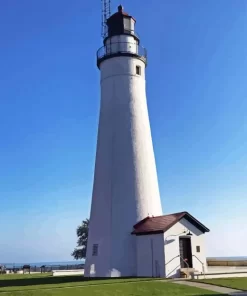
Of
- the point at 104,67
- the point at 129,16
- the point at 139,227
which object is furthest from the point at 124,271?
the point at 129,16

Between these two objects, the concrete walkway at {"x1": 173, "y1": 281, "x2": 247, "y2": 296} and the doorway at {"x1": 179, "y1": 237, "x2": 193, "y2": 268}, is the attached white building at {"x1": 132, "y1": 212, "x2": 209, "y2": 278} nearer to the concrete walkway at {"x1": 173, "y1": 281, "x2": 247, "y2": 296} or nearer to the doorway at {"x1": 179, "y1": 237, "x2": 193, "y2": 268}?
the doorway at {"x1": 179, "y1": 237, "x2": 193, "y2": 268}

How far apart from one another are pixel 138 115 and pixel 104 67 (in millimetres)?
4196

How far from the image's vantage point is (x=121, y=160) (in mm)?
24719

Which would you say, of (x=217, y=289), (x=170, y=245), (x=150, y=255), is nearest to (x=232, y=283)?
(x=217, y=289)

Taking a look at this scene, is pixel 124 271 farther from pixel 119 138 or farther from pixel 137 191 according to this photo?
pixel 119 138

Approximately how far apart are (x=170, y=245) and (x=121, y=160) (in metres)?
6.03

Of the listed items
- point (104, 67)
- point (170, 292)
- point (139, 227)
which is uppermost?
point (104, 67)

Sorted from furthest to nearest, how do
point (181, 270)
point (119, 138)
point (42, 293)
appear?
point (119, 138)
point (181, 270)
point (42, 293)

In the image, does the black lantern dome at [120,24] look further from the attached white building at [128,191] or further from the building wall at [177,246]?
the building wall at [177,246]

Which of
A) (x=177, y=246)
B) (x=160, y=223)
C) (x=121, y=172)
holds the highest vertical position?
(x=121, y=172)

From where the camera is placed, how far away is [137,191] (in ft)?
79.7

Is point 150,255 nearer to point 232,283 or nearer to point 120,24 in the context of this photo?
point 232,283

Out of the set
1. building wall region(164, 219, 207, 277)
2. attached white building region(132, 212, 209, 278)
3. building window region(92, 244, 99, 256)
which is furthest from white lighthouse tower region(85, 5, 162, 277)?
building wall region(164, 219, 207, 277)

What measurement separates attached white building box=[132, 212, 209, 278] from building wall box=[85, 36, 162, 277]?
846 mm
